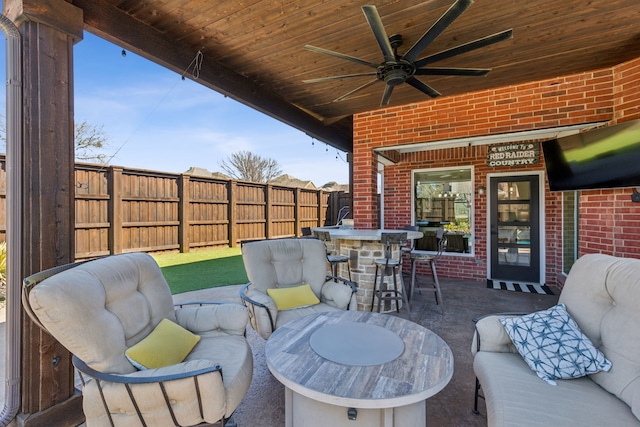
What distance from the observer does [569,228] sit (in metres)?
4.83

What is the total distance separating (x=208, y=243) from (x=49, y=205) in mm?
6517

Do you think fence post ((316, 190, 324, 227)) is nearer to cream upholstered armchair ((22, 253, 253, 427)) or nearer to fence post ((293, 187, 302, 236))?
fence post ((293, 187, 302, 236))

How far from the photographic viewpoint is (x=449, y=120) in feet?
13.5

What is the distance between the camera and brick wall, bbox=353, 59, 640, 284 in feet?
10.4

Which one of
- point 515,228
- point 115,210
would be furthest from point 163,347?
point 515,228

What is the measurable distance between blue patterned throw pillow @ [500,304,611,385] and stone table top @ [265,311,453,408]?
466 mm

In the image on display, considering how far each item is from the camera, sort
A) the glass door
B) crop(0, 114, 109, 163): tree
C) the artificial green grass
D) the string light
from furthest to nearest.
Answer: crop(0, 114, 109, 163): tree < the glass door < the artificial green grass < the string light

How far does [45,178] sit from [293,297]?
2.01m

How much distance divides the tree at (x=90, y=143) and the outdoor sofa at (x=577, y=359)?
32.0 ft

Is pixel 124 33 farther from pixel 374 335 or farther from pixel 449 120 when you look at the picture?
pixel 449 120

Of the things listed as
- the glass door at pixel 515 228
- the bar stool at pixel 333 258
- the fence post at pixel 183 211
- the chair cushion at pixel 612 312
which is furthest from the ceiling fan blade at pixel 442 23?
the fence post at pixel 183 211

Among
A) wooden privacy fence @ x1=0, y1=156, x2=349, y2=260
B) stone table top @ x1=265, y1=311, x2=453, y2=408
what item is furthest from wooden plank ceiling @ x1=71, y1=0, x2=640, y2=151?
wooden privacy fence @ x1=0, y1=156, x2=349, y2=260

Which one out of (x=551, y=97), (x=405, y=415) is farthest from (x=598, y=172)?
(x=405, y=415)

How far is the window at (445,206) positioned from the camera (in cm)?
579
